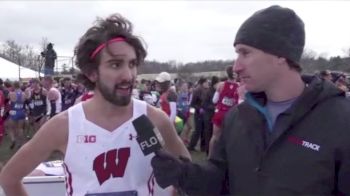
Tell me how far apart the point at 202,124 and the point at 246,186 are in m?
10.5

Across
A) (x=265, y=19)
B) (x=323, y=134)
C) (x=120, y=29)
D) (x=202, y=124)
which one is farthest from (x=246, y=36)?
(x=202, y=124)

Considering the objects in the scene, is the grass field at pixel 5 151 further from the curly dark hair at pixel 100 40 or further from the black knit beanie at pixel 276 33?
the black knit beanie at pixel 276 33

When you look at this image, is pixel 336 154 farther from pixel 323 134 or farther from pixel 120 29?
pixel 120 29

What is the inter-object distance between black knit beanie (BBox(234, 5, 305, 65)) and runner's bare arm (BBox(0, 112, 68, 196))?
107 centimetres

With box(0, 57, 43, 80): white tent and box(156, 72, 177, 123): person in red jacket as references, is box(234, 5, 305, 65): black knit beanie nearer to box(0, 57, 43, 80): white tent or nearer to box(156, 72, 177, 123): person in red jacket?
box(156, 72, 177, 123): person in red jacket

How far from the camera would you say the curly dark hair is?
2.93m

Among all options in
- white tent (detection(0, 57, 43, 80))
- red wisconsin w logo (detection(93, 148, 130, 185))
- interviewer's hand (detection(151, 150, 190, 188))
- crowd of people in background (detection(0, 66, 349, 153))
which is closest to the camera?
interviewer's hand (detection(151, 150, 190, 188))

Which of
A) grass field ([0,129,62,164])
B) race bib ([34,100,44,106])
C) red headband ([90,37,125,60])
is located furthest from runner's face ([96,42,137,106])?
race bib ([34,100,44,106])

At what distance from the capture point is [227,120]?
2592 millimetres

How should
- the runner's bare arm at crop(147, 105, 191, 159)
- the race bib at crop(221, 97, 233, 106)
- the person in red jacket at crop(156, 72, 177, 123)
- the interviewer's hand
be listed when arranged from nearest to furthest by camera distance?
the interviewer's hand
the runner's bare arm at crop(147, 105, 191, 159)
the race bib at crop(221, 97, 233, 106)
the person in red jacket at crop(156, 72, 177, 123)

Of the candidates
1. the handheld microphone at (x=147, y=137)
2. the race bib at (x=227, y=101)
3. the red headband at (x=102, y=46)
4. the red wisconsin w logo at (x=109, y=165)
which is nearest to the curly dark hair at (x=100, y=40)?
the red headband at (x=102, y=46)

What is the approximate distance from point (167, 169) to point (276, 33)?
76cm

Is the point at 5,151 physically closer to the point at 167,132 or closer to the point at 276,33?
the point at 167,132

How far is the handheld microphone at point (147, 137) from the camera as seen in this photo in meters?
2.40
